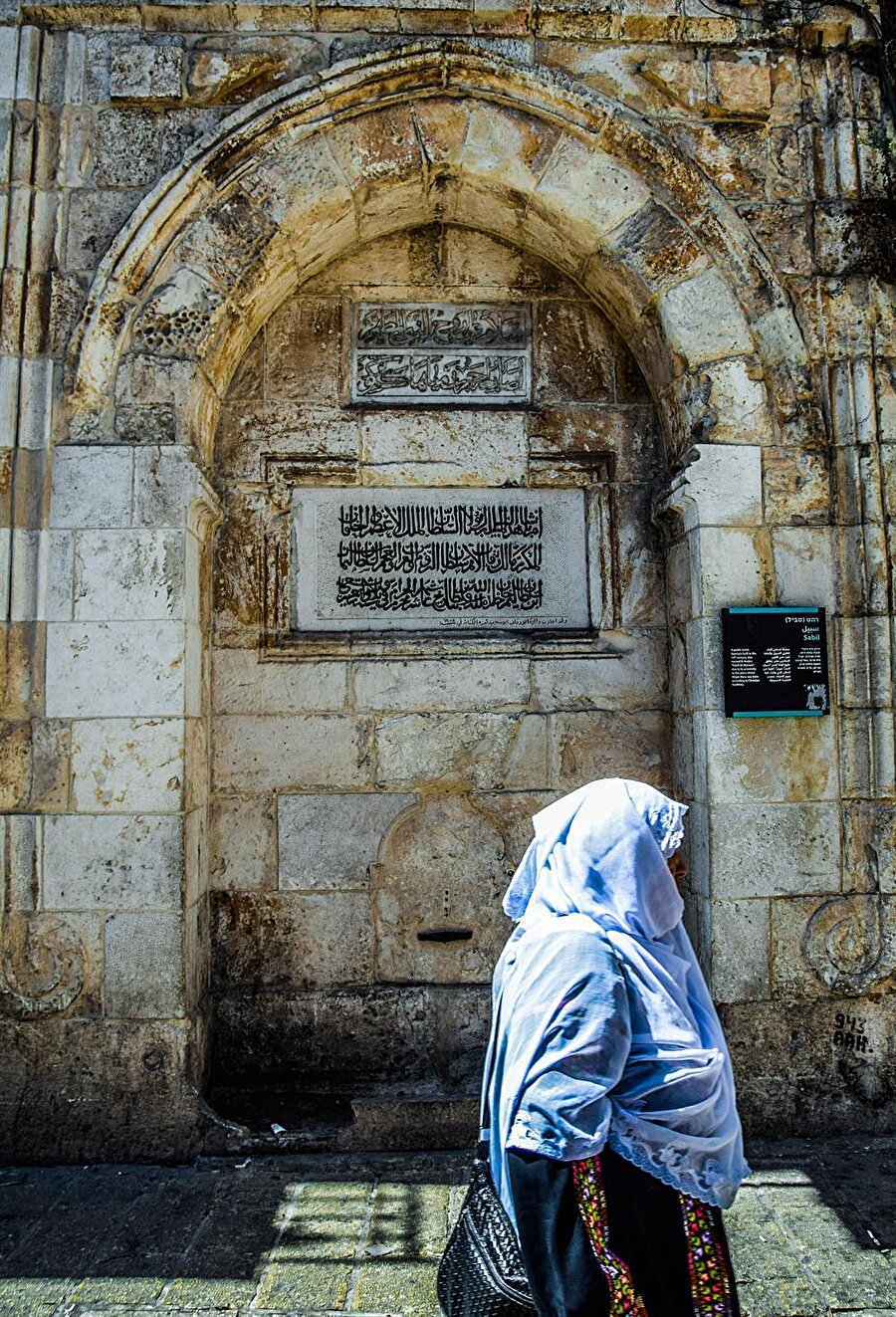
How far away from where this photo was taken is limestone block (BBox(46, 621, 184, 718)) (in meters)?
3.74

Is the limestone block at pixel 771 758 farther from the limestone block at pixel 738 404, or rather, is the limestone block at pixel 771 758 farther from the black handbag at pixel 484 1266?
the black handbag at pixel 484 1266

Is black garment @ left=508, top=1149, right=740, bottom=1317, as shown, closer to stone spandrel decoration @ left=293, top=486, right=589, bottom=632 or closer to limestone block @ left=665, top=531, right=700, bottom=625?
limestone block @ left=665, top=531, right=700, bottom=625

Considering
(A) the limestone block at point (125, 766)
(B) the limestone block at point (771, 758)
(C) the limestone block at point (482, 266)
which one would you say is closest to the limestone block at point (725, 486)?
(B) the limestone block at point (771, 758)

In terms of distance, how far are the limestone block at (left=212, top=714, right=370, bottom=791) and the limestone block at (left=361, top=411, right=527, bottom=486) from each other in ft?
3.89

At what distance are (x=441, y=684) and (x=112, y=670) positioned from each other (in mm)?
1450

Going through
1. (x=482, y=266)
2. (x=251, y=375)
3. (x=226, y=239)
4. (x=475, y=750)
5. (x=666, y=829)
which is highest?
(x=482, y=266)

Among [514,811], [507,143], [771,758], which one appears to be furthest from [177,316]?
[771,758]

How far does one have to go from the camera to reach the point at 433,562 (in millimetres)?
4422

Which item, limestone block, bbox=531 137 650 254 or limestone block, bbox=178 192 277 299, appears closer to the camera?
limestone block, bbox=178 192 277 299

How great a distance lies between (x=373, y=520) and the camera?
14.5ft

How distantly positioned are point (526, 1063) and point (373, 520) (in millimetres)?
3105

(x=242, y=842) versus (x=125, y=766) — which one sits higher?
(x=125, y=766)

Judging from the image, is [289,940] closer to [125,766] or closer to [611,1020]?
[125,766]

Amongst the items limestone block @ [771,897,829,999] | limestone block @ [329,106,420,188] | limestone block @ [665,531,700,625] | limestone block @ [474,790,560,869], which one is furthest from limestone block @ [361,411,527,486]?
limestone block @ [771,897,829,999]
